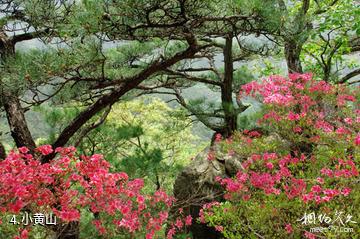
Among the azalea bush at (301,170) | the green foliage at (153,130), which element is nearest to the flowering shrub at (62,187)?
the azalea bush at (301,170)

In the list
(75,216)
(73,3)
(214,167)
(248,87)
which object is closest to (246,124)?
(214,167)

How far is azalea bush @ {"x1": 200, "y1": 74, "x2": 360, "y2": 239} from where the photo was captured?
2.99m

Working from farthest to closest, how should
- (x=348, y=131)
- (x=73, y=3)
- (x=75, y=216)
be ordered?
(x=73, y=3), (x=348, y=131), (x=75, y=216)

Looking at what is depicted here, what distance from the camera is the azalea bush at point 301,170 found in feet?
9.80

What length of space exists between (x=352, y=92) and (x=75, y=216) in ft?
11.0

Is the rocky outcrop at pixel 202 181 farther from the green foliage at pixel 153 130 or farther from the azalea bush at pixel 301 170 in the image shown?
the azalea bush at pixel 301 170

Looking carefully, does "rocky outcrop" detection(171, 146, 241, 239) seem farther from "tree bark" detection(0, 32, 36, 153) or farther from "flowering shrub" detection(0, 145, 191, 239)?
"tree bark" detection(0, 32, 36, 153)

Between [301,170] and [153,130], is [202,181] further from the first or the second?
[153,130]

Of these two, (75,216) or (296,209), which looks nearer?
(75,216)

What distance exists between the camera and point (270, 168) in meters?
3.89

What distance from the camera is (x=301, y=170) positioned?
3781 millimetres

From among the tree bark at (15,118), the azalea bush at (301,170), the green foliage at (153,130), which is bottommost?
the green foliage at (153,130)

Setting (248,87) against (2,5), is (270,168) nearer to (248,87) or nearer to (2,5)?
(248,87)

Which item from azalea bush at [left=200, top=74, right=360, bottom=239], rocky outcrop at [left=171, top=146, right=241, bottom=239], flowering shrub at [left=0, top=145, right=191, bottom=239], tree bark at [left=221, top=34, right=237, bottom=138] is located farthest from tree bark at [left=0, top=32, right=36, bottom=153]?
tree bark at [left=221, top=34, right=237, bottom=138]
